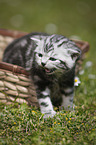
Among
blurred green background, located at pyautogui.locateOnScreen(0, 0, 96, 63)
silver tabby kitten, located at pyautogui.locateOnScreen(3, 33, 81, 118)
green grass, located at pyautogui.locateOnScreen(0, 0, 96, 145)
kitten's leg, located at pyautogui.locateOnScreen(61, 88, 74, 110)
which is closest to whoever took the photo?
green grass, located at pyautogui.locateOnScreen(0, 0, 96, 145)

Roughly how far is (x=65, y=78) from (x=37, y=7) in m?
4.47

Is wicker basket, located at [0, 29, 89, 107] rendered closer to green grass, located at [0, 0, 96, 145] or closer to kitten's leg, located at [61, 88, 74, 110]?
green grass, located at [0, 0, 96, 145]

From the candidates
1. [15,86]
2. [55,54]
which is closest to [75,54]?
[55,54]

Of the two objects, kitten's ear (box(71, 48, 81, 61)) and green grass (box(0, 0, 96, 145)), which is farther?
kitten's ear (box(71, 48, 81, 61))

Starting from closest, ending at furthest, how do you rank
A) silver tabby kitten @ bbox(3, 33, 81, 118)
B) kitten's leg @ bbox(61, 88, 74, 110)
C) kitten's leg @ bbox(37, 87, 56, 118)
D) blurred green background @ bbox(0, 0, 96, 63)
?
silver tabby kitten @ bbox(3, 33, 81, 118) < kitten's leg @ bbox(37, 87, 56, 118) < kitten's leg @ bbox(61, 88, 74, 110) < blurred green background @ bbox(0, 0, 96, 63)

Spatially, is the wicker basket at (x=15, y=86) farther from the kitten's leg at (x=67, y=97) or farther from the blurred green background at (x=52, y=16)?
the blurred green background at (x=52, y=16)

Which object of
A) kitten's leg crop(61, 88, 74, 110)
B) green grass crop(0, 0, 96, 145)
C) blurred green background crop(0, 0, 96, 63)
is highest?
blurred green background crop(0, 0, 96, 63)

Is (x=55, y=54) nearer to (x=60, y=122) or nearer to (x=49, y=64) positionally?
(x=49, y=64)

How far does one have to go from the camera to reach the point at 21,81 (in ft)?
6.88

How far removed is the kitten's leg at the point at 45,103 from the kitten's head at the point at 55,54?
36 centimetres

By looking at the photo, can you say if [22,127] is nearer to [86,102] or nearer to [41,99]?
[41,99]

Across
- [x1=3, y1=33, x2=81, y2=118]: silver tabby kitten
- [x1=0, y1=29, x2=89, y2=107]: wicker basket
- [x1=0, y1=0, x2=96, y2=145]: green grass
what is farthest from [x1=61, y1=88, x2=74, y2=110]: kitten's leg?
[x1=0, y1=29, x2=89, y2=107]: wicker basket

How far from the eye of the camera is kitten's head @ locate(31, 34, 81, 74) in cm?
172

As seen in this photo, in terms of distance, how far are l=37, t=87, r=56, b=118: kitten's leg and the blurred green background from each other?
2511mm
